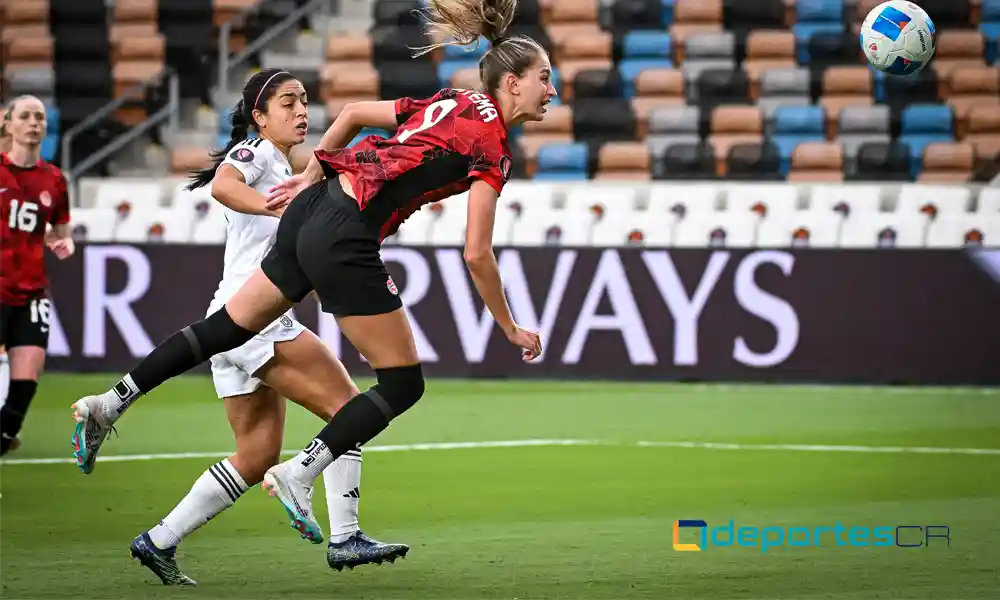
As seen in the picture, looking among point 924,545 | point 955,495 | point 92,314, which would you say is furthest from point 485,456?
point 92,314

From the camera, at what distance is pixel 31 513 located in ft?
24.7

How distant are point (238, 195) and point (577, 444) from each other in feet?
15.2

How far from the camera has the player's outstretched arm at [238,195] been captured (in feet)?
19.1

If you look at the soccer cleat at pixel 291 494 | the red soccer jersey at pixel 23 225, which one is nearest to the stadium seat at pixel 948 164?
the red soccer jersey at pixel 23 225

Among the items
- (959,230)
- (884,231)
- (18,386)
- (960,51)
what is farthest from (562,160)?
(18,386)

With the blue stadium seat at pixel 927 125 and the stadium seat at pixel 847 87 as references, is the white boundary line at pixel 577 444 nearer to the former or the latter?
the blue stadium seat at pixel 927 125

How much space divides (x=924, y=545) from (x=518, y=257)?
753cm

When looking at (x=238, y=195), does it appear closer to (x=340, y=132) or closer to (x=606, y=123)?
(x=340, y=132)

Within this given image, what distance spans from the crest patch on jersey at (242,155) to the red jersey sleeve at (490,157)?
109cm

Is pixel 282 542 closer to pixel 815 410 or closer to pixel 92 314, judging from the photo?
pixel 815 410

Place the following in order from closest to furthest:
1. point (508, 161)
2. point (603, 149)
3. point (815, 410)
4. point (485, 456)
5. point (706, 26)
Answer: point (508, 161) < point (485, 456) < point (815, 410) < point (603, 149) < point (706, 26)

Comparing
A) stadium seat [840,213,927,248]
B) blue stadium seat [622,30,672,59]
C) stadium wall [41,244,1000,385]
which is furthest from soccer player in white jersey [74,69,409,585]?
blue stadium seat [622,30,672,59]

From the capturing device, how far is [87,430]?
5.56 meters

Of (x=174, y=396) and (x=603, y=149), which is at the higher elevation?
(x=603, y=149)
